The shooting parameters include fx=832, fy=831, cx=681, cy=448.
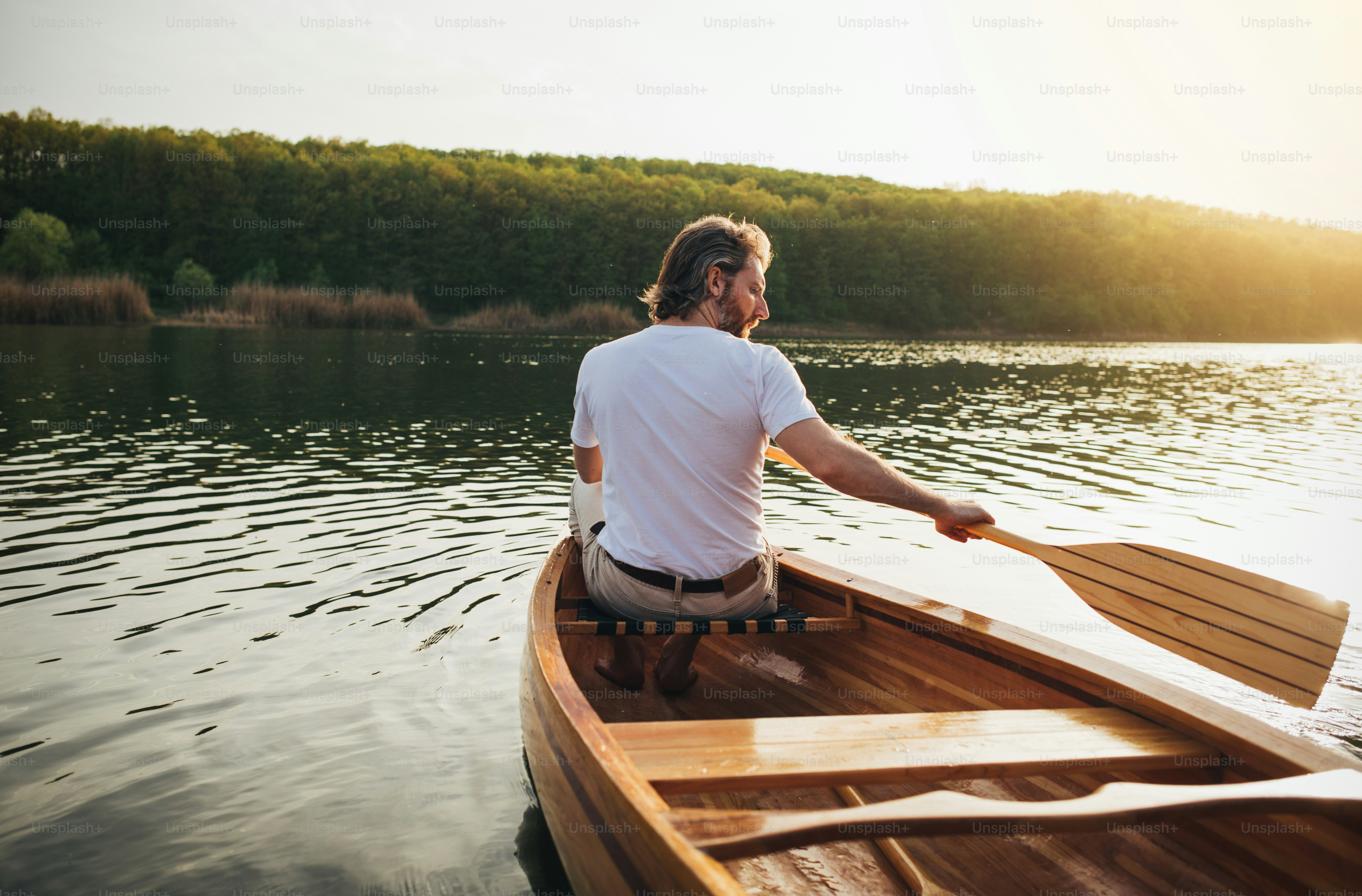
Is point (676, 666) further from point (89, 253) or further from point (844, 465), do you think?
point (89, 253)

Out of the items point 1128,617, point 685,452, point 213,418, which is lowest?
point 213,418

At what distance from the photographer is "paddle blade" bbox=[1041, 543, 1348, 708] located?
256 cm

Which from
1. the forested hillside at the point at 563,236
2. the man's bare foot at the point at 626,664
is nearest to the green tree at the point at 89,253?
the forested hillside at the point at 563,236

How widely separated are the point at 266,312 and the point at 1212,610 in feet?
125

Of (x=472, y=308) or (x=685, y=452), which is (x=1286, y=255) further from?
(x=685, y=452)

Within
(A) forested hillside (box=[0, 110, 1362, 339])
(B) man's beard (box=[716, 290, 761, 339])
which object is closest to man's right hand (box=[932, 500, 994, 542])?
(B) man's beard (box=[716, 290, 761, 339])

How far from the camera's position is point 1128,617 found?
123 inches

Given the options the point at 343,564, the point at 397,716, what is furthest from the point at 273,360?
the point at 397,716

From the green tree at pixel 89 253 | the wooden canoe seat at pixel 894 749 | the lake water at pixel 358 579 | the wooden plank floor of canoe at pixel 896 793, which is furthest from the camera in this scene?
the green tree at pixel 89 253

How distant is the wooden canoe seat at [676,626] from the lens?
107 inches

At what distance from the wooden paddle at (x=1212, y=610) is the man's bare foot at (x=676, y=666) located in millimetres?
772

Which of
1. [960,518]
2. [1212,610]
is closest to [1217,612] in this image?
[1212,610]

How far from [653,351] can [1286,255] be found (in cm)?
10806

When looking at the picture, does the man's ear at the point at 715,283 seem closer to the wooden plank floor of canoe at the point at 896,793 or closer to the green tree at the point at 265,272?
the wooden plank floor of canoe at the point at 896,793
